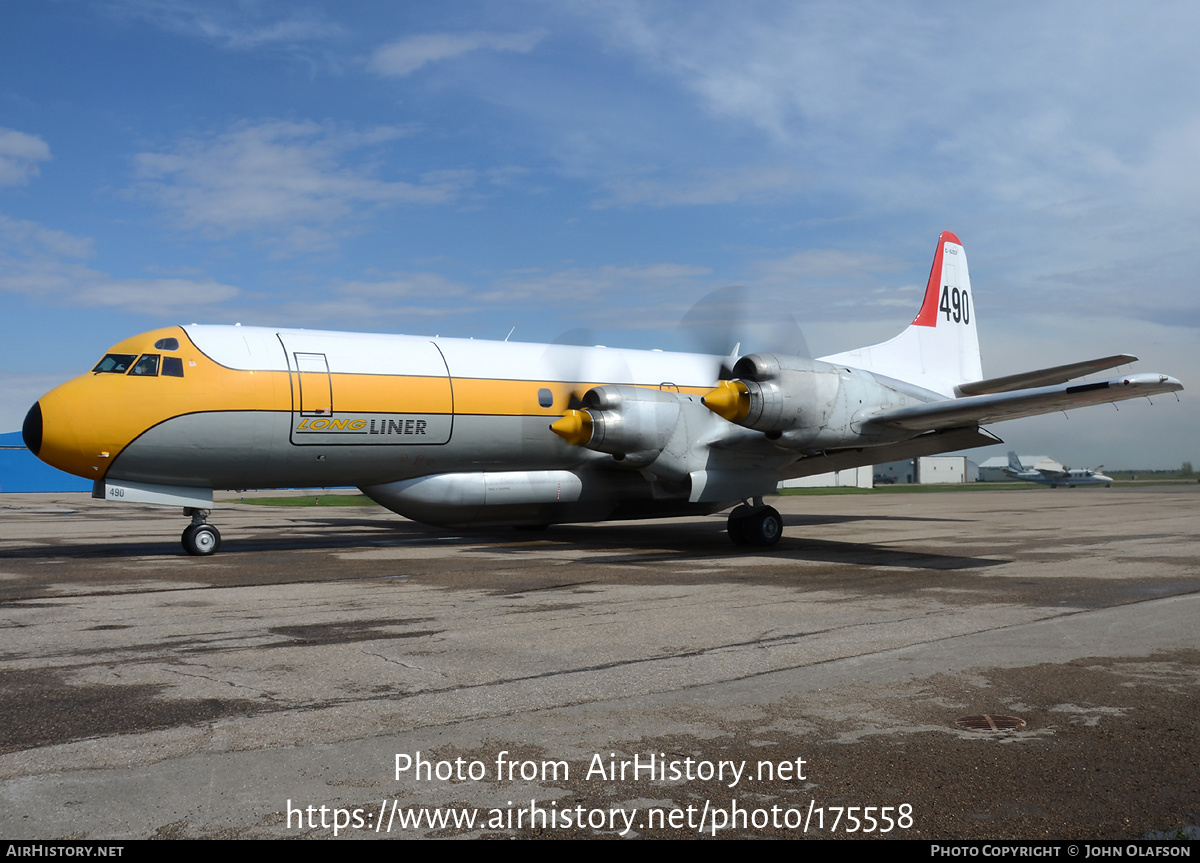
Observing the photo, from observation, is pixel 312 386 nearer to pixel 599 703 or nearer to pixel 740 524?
pixel 740 524

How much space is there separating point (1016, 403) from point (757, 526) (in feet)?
18.0

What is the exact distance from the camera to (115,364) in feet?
51.2

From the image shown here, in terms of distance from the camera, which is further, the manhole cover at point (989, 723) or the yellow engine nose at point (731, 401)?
the yellow engine nose at point (731, 401)

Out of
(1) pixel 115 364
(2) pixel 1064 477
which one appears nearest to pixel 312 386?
(1) pixel 115 364

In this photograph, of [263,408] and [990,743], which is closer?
[990,743]

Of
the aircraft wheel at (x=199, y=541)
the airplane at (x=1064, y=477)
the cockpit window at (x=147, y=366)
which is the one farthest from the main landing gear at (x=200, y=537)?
the airplane at (x=1064, y=477)

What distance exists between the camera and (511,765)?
16.4 feet

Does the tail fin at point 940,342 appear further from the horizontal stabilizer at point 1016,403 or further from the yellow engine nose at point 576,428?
the yellow engine nose at point 576,428

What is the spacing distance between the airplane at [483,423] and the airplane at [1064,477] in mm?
71281

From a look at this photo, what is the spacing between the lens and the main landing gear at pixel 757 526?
18406 mm

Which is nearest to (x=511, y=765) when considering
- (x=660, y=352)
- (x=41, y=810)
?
(x=41, y=810)

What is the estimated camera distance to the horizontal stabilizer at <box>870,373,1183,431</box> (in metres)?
13.9
